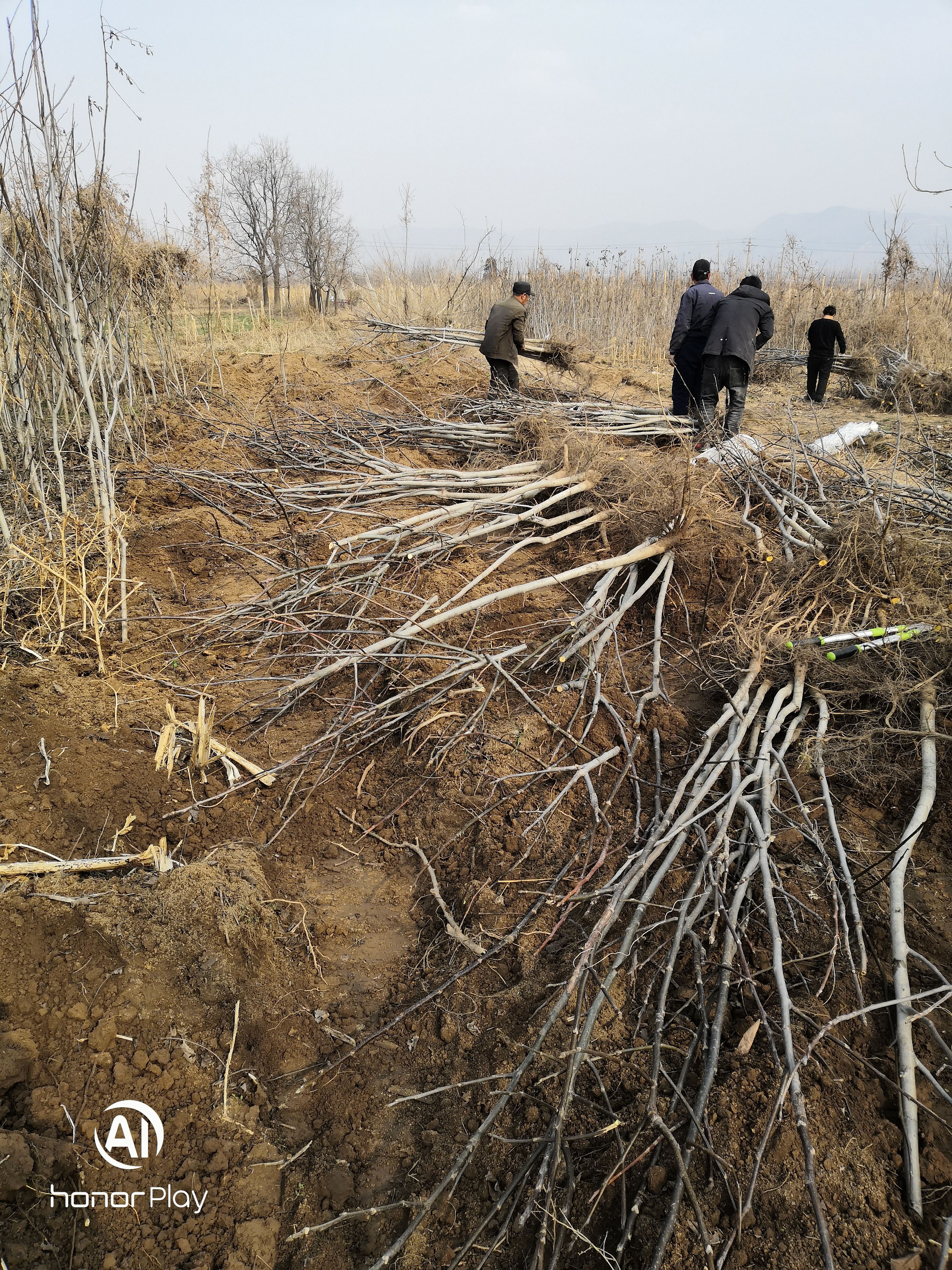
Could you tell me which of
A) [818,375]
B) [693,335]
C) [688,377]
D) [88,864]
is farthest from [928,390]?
[88,864]

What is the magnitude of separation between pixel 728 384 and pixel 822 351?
4310 mm

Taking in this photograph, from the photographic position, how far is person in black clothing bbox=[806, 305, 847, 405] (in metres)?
8.99

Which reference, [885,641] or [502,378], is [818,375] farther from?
[885,641]

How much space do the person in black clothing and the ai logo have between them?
951cm

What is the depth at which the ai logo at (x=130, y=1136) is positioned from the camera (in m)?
1.72

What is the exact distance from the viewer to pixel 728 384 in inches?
231

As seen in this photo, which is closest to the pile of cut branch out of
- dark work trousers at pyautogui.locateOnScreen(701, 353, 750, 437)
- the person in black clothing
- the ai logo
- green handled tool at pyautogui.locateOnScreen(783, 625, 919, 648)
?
green handled tool at pyautogui.locateOnScreen(783, 625, 919, 648)

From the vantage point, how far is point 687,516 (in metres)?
3.90

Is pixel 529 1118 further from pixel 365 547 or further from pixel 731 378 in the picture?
pixel 731 378

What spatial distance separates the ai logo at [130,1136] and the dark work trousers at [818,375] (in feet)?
32.7

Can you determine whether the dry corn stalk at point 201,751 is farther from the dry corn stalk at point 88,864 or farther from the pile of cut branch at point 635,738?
the dry corn stalk at point 88,864

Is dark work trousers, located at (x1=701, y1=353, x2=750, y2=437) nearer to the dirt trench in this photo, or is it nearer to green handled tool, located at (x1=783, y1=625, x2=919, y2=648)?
green handled tool, located at (x1=783, y1=625, x2=919, y2=648)

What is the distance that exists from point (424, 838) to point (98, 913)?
1.17 m

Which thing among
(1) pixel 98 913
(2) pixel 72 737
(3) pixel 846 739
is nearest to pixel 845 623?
(3) pixel 846 739
